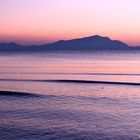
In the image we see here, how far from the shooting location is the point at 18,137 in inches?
962

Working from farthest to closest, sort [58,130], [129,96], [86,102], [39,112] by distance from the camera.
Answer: [129,96], [86,102], [39,112], [58,130]

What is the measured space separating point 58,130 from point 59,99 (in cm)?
1702

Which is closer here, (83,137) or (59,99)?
(83,137)

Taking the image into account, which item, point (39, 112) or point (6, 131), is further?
point (39, 112)

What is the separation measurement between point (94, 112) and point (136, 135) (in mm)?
9682

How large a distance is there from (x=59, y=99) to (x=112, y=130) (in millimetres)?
17488

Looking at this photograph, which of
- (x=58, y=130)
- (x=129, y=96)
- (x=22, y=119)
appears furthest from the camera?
(x=129, y=96)

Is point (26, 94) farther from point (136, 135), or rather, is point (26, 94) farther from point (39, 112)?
point (136, 135)

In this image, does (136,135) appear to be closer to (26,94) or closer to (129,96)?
(129,96)

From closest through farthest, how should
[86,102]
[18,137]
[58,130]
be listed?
1. [18,137]
2. [58,130]
3. [86,102]

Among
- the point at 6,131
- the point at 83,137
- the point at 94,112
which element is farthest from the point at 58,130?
the point at 94,112

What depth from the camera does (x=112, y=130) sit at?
26766 mm

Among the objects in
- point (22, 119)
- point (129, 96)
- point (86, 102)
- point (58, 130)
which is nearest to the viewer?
point (58, 130)

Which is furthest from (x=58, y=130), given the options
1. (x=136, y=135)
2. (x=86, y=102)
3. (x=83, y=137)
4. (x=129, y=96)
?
(x=129, y=96)
